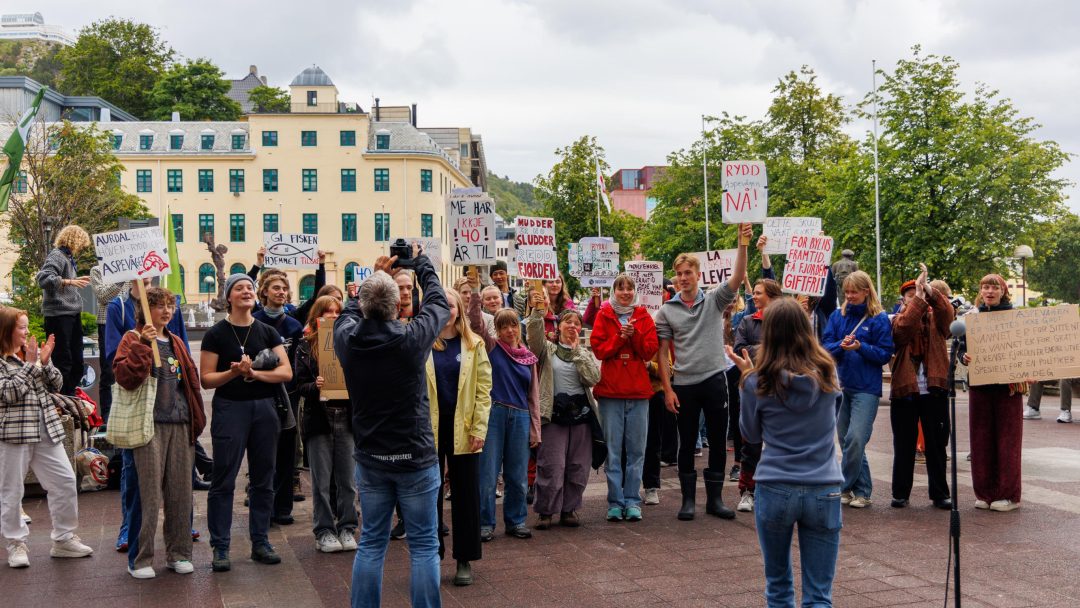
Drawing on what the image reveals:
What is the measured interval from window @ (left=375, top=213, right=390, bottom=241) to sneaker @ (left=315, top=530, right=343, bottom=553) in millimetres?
70489

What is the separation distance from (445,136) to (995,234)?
7754 centimetres

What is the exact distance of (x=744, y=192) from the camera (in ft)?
35.5

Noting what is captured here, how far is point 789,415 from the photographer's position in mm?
4891

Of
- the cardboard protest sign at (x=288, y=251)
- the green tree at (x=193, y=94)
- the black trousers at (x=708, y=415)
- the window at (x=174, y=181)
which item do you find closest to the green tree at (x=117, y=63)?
the green tree at (x=193, y=94)

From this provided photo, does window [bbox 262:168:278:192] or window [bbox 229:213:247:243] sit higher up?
window [bbox 262:168:278:192]

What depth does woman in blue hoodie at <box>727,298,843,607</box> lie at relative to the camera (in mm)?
4797

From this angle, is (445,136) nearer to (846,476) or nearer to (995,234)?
(995,234)

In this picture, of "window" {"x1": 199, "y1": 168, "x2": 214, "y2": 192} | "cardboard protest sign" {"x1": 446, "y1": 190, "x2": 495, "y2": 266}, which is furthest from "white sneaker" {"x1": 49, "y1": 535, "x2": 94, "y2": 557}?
"window" {"x1": 199, "y1": 168, "x2": 214, "y2": 192}

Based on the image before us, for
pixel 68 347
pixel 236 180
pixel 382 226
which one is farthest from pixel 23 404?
pixel 236 180

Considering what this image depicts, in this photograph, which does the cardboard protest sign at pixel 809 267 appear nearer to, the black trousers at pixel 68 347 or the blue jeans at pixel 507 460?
the blue jeans at pixel 507 460

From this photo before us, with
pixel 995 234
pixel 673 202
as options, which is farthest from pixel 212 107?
pixel 995 234

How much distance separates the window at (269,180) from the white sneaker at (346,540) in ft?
239

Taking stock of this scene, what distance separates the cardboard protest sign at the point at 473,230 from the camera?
1165cm

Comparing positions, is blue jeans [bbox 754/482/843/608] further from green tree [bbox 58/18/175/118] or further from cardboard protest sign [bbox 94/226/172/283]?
green tree [bbox 58/18/175/118]
